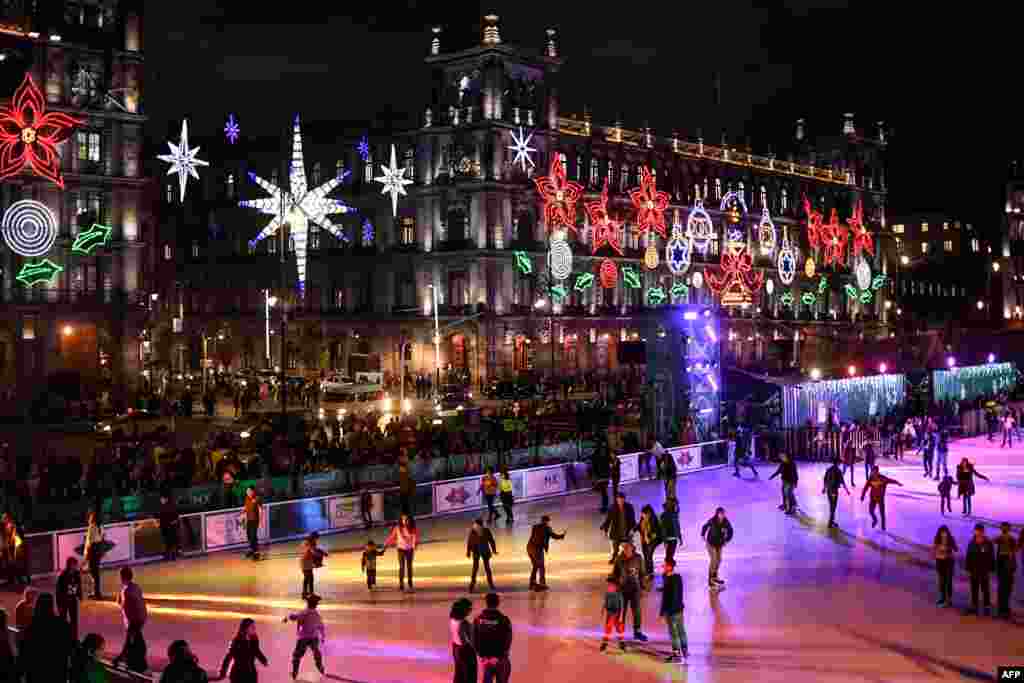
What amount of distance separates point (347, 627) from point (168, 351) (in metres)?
83.7

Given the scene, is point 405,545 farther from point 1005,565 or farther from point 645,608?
point 1005,565

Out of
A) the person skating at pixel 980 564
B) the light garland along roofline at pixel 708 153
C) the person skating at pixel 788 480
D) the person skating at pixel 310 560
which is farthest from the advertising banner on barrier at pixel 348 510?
the light garland along roofline at pixel 708 153

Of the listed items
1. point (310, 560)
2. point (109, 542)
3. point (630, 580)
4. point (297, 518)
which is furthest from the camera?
point (297, 518)

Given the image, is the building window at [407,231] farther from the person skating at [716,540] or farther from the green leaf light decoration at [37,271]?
the person skating at [716,540]

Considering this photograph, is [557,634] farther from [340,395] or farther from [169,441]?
[340,395]

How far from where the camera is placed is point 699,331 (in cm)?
4162

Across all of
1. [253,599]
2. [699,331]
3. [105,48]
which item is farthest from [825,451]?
[105,48]

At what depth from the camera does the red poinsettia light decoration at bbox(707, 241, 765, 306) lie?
7338 cm

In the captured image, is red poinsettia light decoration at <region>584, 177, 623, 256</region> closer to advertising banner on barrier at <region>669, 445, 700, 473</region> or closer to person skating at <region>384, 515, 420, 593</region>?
advertising banner on barrier at <region>669, 445, 700, 473</region>

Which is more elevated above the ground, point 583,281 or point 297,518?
point 583,281

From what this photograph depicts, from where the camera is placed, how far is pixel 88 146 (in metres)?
56.9

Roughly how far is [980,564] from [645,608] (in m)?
5.65

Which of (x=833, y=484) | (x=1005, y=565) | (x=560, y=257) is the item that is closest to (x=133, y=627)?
(x=1005, y=565)

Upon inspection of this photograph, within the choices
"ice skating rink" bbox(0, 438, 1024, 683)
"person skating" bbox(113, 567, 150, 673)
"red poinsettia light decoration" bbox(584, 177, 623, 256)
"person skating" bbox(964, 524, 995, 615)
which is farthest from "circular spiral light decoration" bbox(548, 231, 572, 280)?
"person skating" bbox(113, 567, 150, 673)
